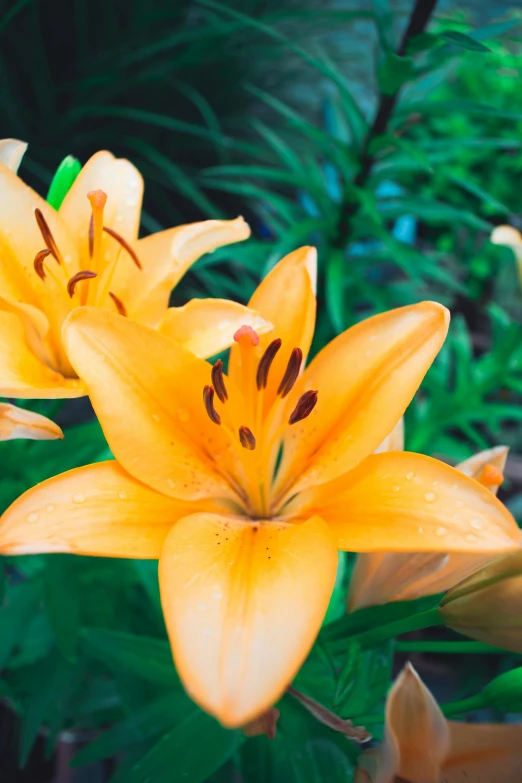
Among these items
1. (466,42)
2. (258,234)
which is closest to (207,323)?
(466,42)

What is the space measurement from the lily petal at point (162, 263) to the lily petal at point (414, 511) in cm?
17

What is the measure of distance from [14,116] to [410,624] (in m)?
1.24

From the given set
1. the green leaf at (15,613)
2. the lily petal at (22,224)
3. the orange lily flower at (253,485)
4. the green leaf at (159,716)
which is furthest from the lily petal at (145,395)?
the green leaf at (15,613)

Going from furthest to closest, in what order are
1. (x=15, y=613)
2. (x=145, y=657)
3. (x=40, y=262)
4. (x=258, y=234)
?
(x=258, y=234) < (x=15, y=613) < (x=145, y=657) < (x=40, y=262)

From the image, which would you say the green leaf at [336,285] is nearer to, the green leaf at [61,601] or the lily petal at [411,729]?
the green leaf at [61,601]

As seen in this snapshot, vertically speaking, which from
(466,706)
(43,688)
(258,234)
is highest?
(466,706)

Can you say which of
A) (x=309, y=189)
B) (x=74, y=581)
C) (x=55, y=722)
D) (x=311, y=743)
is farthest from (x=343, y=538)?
(x=309, y=189)

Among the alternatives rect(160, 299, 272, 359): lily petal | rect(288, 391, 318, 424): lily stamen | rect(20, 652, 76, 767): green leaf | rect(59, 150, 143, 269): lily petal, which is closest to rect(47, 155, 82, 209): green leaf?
rect(59, 150, 143, 269): lily petal

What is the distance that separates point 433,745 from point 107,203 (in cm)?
38

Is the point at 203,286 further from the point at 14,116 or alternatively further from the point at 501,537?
the point at 501,537

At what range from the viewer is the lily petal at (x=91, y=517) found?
29 cm

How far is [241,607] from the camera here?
280 mm

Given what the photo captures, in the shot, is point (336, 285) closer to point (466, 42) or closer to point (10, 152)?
point (466, 42)

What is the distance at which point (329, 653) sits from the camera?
15.3 inches
